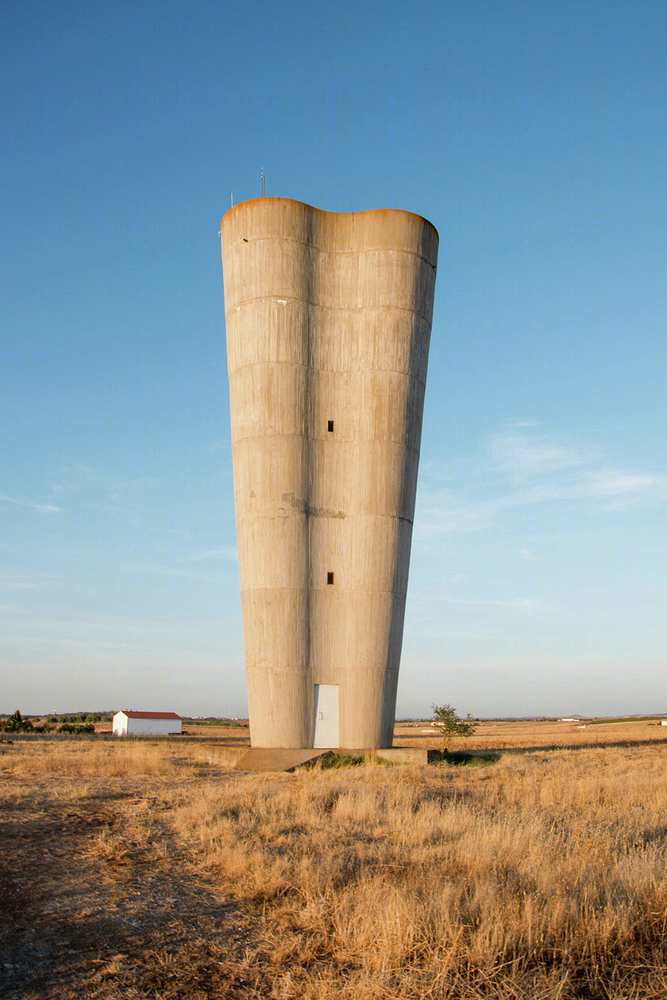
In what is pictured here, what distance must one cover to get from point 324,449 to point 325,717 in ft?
25.2

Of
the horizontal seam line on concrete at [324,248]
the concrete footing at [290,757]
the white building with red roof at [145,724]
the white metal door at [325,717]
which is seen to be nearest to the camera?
the concrete footing at [290,757]

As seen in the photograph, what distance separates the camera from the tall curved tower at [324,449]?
21.3m

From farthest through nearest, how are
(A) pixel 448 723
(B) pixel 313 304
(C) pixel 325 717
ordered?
(A) pixel 448 723, (B) pixel 313 304, (C) pixel 325 717

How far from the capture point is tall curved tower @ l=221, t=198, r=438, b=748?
70.0ft

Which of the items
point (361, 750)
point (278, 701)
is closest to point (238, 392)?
point (278, 701)

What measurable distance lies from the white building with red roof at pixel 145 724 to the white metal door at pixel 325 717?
53.2 metres

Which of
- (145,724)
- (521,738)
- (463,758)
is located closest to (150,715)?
(145,724)

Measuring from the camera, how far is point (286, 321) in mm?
22547

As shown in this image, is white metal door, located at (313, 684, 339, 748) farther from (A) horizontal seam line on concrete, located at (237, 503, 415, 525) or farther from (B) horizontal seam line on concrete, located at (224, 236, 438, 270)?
(B) horizontal seam line on concrete, located at (224, 236, 438, 270)

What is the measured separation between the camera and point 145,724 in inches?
2940

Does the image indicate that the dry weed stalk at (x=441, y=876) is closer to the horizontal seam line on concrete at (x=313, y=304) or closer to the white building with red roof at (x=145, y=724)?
the horizontal seam line on concrete at (x=313, y=304)

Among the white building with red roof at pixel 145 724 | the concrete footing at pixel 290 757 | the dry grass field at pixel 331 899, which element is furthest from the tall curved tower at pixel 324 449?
the white building with red roof at pixel 145 724

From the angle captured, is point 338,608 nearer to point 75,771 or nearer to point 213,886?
point 75,771

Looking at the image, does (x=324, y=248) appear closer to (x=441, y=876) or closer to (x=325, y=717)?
(x=325, y=717)
